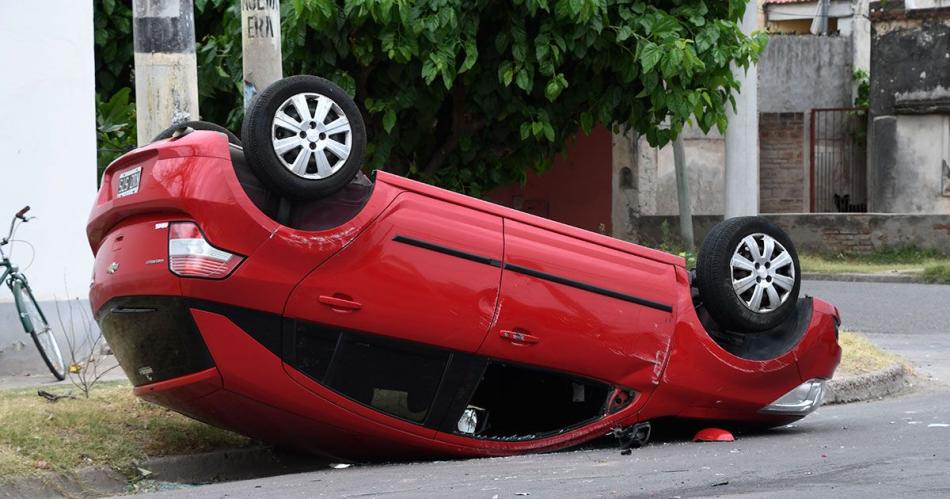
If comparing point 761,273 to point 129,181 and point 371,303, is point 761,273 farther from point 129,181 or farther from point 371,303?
point 129,181

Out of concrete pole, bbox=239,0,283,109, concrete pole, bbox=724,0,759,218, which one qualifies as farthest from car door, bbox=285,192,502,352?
concrete pole, bbox=724,0,759,218

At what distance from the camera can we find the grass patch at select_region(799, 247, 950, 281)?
22750mm

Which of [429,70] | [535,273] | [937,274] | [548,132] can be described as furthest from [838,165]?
[535,273]

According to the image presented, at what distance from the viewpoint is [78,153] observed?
10.8 m

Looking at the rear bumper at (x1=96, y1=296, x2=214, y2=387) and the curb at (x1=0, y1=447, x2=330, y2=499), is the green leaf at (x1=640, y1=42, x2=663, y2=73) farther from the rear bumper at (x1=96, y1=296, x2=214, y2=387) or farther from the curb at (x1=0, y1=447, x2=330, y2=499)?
the rear bumper at (x1=96, y1=296, x2=214, y2=387)

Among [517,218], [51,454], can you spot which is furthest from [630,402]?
[51,454]

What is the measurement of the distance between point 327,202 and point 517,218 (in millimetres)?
1010

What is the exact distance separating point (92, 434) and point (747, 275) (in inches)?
139

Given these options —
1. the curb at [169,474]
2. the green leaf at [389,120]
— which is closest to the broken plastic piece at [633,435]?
the curb at [169,474]

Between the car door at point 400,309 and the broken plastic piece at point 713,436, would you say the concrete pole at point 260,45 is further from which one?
the broken plastic piece at point 713,436

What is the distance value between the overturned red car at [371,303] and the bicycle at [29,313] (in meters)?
3.69

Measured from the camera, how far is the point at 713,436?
753 centimetres

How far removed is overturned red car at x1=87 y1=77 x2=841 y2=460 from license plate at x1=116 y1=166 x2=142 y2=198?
1 centimetres

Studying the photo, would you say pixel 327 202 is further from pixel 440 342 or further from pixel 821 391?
pixel 821 391
